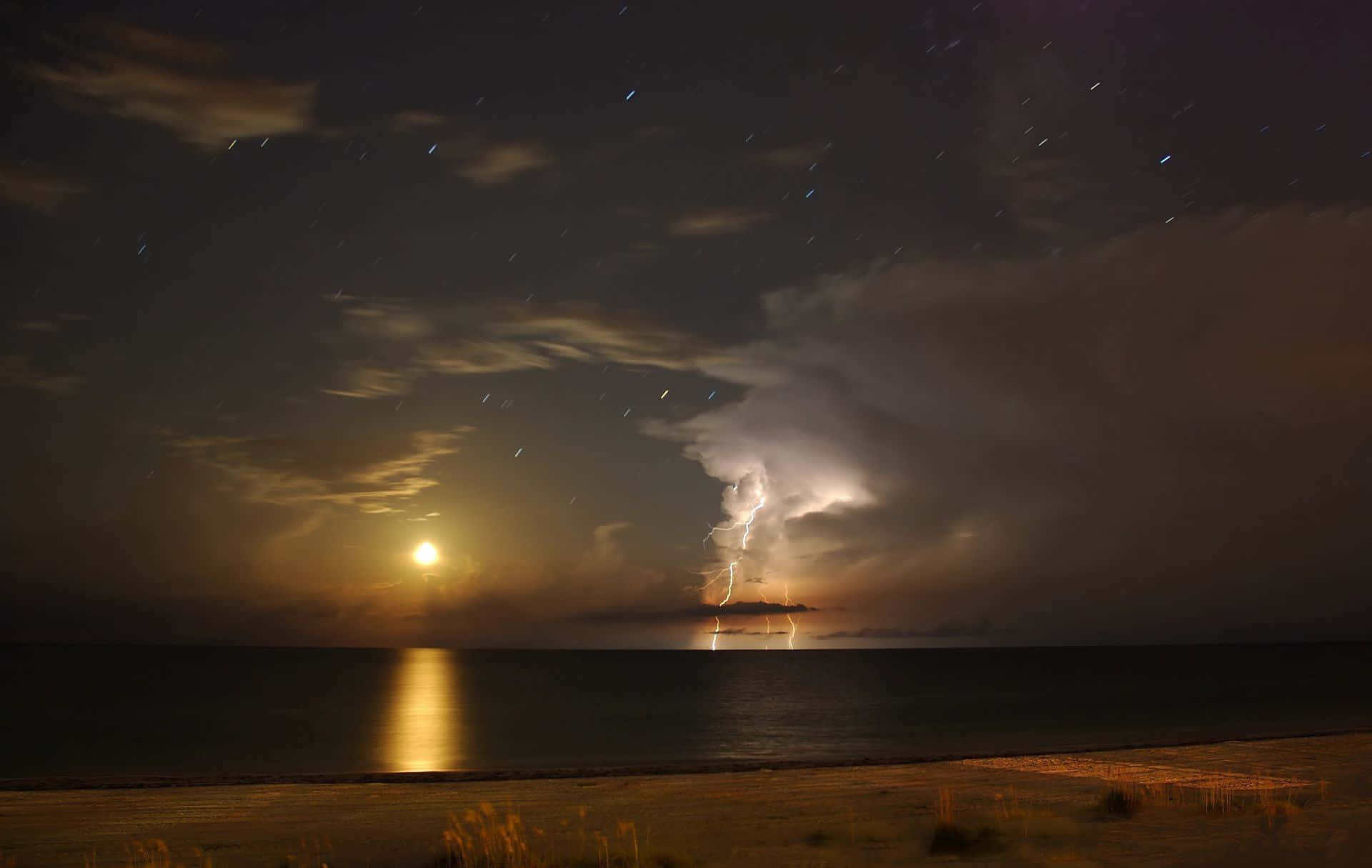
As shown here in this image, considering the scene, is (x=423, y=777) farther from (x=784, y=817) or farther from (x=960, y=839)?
(x=960, y=839)

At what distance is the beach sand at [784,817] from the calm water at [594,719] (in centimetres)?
1569

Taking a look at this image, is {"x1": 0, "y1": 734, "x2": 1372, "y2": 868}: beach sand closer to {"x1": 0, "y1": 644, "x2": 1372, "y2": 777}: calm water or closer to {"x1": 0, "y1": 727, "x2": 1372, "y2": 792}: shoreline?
{"x1": 0, "y1": 727, "x2": 1372, "y2": 792}: shoreline

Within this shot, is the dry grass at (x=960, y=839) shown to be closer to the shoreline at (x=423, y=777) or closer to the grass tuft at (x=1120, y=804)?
the grass tuft at (x=1120, y=804)

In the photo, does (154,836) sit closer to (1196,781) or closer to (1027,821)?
(1027,821)

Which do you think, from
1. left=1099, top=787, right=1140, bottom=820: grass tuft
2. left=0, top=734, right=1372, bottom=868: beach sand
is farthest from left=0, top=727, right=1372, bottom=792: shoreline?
left=1099, top=787, right=1140, bottom=820: grass tuft

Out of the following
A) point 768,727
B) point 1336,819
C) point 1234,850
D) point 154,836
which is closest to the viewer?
point 1234,850

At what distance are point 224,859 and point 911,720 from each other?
208ft

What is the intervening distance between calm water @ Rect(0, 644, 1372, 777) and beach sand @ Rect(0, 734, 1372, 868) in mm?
15694

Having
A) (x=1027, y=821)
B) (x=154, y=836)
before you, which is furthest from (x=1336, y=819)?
(x=154, y=836)

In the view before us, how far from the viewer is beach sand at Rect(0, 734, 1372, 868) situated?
14211mm

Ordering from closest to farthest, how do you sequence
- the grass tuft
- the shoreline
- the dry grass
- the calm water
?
1. the dry grass
2. the grass tuft
3. the shoreline
4. the calm water

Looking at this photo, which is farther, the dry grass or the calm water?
the calm water

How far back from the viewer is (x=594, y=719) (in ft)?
256

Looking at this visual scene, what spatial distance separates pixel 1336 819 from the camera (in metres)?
16.1
